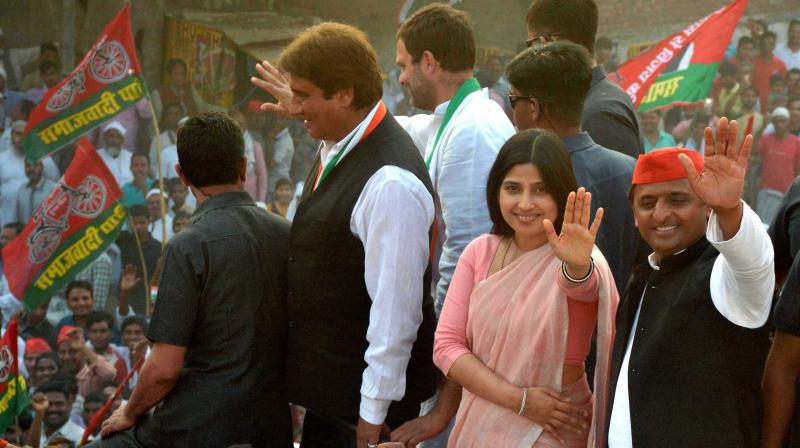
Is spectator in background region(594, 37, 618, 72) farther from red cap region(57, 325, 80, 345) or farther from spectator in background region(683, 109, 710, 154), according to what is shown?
red cap region(57, 325, 80, 345)

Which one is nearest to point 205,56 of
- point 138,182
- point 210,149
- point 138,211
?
point 138,182

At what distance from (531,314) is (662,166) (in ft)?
1.55

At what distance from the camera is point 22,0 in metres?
11.0

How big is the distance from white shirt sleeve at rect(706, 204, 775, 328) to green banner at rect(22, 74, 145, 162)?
249 inches

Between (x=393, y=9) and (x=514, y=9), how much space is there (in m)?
1.47

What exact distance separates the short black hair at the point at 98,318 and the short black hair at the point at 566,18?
6.76 meters

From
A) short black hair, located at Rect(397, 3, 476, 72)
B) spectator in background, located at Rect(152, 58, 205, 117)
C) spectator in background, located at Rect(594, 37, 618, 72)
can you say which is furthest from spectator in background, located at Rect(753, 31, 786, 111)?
short black hair, located at Rect(397, 3, 476, 72)

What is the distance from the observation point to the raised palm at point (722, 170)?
7.29ft

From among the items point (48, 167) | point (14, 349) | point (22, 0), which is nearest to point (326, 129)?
point (14, 349)

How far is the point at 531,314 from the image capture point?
105 inches

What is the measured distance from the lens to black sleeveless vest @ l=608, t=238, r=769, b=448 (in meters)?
2.32

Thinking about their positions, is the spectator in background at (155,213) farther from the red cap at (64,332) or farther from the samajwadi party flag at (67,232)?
the samajwadi party flag at (67,232)

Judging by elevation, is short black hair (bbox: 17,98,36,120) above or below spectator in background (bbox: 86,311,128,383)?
above

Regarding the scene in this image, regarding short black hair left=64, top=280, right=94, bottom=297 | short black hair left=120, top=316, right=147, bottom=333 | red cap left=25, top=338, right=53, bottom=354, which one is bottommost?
red cap left=25, top=338, right=53, bottom=354
